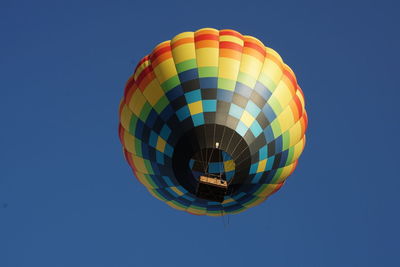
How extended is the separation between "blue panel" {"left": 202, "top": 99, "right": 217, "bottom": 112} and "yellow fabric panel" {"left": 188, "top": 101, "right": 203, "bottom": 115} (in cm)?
11

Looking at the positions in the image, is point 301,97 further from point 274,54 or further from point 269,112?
point 269,112

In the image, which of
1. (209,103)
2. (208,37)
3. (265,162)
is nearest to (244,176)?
(265,162)

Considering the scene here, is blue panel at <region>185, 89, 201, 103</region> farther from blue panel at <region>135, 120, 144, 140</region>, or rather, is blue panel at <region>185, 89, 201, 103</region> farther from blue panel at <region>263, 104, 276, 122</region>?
blue panel at <region>263, 104, 276, 122</region>

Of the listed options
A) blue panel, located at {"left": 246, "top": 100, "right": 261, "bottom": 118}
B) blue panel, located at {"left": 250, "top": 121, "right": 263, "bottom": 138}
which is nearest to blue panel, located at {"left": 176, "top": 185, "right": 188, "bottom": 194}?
blue panel, located at {"left": 250, "top": 121, "right": 263, "bottom": 138}

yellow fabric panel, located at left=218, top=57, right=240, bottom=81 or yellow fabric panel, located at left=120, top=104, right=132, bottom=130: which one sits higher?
yellow fabric panel, located at left=218, top=57, right=240, bottom=81

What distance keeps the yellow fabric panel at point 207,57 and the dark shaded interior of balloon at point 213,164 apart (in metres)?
2.54

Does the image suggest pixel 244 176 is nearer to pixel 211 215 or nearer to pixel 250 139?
pixel 250 139

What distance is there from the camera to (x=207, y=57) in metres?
20.2

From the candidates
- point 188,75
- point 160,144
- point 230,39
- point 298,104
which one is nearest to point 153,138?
point 160,144

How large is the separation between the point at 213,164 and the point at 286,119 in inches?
104

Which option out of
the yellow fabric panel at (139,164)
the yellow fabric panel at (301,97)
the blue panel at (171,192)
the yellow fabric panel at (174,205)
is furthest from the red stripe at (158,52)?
the yellow fabric panel at (174,205)

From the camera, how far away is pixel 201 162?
63.3 feet

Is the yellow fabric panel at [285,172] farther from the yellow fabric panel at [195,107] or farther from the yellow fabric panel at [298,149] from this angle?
the yellow fabric panel at [195,107]

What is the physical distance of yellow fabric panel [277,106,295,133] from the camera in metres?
20.3
